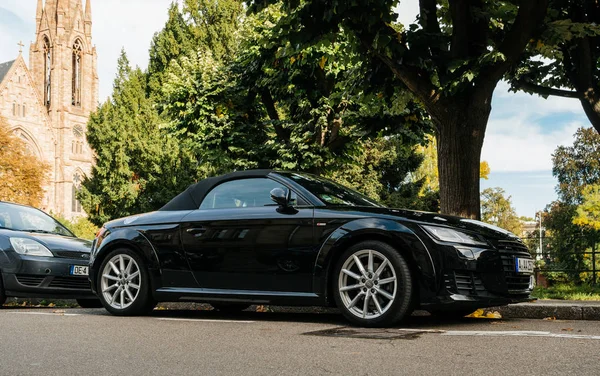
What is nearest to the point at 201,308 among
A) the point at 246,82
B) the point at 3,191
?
the point at 246,82

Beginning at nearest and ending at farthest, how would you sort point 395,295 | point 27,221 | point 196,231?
point 395,295 < point 196,231 < point 27,221

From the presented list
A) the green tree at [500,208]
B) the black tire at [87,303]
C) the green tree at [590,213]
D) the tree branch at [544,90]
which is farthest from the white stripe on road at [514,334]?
the green tree at [500,208]

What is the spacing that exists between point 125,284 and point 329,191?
2.45 meters

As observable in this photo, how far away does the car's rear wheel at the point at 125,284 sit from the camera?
7.57 metres

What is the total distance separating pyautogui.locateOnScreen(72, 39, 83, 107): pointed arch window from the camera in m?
83.1

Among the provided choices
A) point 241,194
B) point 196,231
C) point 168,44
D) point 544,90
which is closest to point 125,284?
point 196,231

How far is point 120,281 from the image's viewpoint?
25.4ft

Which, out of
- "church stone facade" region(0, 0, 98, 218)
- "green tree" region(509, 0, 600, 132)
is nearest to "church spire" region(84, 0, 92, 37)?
"church stone facade" region(0, 0, 98, 218)

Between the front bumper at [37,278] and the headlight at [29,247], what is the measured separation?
83 millimetres

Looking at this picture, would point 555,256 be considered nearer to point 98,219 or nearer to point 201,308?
point 201,308

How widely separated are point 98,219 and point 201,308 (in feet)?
111

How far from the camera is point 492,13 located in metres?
10.4

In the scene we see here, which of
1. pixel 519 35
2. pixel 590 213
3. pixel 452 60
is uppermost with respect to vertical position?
pixel 519 35

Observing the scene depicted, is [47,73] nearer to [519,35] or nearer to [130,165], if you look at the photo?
[130,165]
